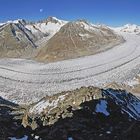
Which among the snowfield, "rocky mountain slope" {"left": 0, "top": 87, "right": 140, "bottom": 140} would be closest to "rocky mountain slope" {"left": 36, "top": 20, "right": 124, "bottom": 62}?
the snowfield

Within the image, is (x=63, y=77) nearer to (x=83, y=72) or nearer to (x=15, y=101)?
(x=83, y=72)

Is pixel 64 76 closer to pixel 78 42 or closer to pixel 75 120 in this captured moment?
pixel 75 120

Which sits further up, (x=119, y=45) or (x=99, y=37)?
(x=99, y=37)

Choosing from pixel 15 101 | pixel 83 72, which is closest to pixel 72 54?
pixel 83 72

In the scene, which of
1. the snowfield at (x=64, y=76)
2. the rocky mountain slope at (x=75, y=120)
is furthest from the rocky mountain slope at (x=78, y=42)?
the rocky mountain slope at (x=75, y=120)

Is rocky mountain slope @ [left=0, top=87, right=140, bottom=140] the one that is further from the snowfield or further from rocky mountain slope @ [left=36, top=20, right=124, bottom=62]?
rocky mountain slope @ [left=36, top=20, right=124, bottom=62]

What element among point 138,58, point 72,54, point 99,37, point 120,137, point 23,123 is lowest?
point 120,137

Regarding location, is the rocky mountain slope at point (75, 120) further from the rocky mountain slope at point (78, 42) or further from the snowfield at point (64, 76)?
the rocky mountain slope at point (78, 42)
